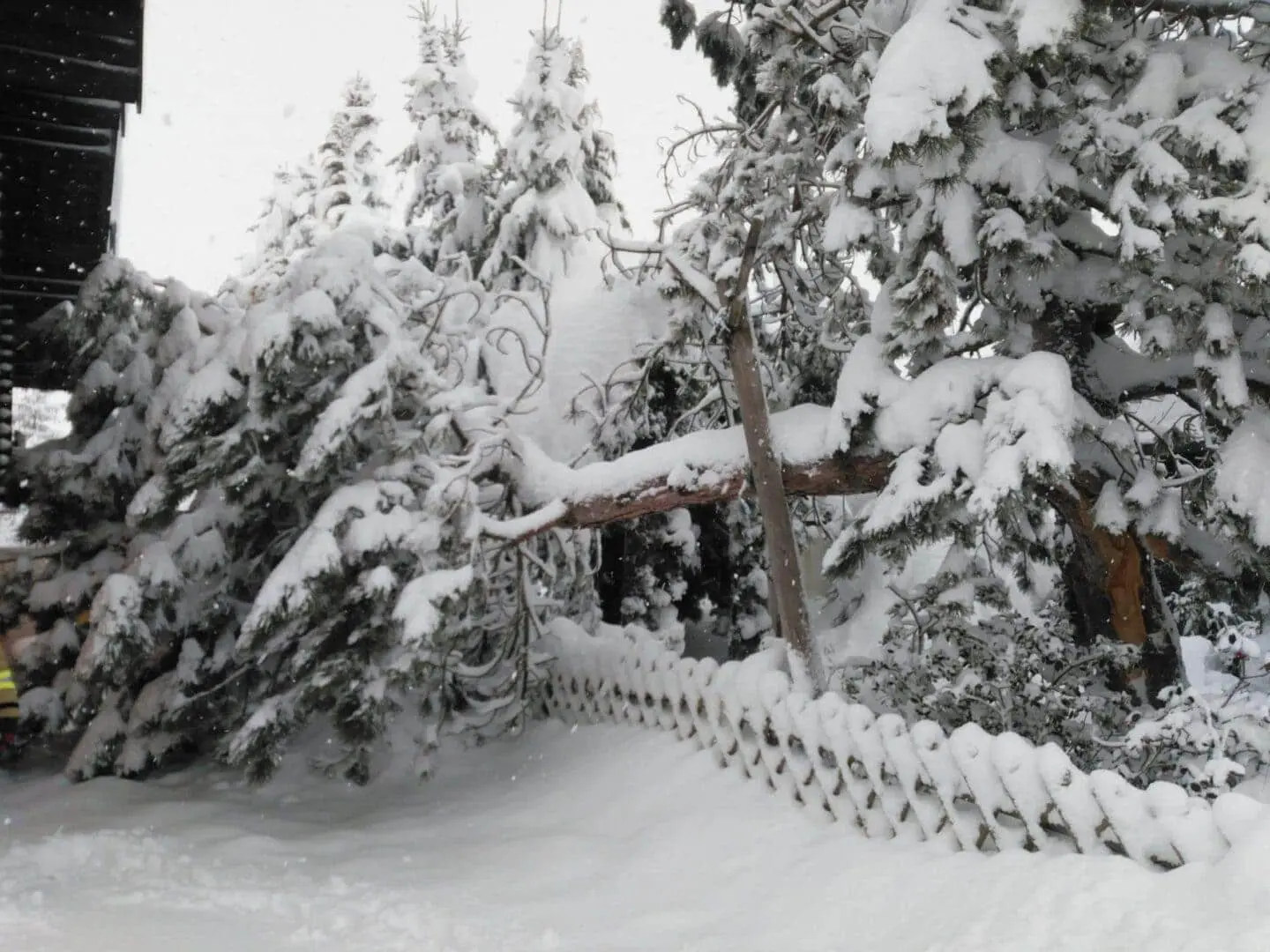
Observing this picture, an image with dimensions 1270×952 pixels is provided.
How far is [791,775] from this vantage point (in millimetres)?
5637

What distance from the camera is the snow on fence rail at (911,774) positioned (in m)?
3.68

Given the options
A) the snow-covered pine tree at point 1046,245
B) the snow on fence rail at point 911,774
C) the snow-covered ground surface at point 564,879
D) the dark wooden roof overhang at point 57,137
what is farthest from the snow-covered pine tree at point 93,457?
the snow-covered pine tree at point 1046,245

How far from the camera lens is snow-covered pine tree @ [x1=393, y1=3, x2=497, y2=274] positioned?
16.1m

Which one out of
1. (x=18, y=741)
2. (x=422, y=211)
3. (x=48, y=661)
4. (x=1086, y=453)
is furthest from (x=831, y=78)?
(x=422, y=211)

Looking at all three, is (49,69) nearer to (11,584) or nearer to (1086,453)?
(11,584)

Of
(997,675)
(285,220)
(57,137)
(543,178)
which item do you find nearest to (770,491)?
(997,675)

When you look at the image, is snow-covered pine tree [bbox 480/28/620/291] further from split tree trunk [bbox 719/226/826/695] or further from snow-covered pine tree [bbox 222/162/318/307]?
snow-covered pine tree [bbox 222/162/318/307]

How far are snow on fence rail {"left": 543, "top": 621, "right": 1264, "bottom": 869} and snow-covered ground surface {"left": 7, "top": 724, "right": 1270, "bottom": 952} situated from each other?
0.44 ft

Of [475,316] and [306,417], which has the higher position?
[475,316]

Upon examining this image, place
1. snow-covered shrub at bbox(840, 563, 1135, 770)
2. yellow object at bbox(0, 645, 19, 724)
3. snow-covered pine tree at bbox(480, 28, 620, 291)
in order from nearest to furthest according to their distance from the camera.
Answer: yellow object at bbox(0, 645, 19, 724), snow-covered shrub at bbox(840, 563, 1135, 770), snow-covered pine tree at bbox(480, 28, 620, 291)

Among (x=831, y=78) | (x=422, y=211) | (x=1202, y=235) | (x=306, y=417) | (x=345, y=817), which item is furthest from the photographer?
(x=422, y=211)

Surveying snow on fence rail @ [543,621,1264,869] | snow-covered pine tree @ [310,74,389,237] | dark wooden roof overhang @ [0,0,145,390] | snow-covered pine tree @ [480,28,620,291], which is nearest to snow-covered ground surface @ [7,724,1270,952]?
snow on fence rail @ [543,621,1264,869]

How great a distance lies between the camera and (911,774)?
471 cm

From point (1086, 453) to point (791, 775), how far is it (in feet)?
10.0
